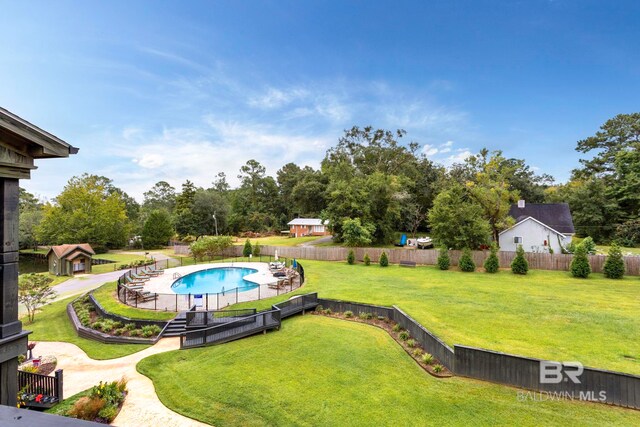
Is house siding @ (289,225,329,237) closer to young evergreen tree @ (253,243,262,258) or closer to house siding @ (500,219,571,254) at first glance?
young evergreen tree @ (253,243,262,258)

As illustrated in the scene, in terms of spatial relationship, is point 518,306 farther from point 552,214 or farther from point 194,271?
point 194,271

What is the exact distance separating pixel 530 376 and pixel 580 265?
1709 centimetres

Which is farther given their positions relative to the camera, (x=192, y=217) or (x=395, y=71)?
(x=192, y=217)

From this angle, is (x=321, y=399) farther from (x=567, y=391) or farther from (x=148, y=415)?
(x=567, y=391)

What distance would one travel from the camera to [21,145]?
11.7ft

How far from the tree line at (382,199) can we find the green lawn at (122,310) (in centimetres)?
1949

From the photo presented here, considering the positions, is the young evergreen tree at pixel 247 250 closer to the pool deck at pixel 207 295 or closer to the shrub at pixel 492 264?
the pool deck at pixel 207 295

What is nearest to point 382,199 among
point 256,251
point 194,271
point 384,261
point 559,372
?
point 384,261

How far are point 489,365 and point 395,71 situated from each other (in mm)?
26490

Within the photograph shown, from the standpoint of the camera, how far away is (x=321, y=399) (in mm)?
7660

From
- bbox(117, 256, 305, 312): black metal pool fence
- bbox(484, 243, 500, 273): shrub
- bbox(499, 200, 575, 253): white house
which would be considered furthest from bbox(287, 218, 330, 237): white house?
bbox(484, 243, 500, 273): shrub

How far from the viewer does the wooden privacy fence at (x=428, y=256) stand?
20.7 m

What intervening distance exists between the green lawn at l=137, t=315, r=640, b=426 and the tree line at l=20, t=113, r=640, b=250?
1810 centimetres

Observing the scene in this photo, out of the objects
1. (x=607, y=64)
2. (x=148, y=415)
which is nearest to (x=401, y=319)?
(x=148, y=415)
